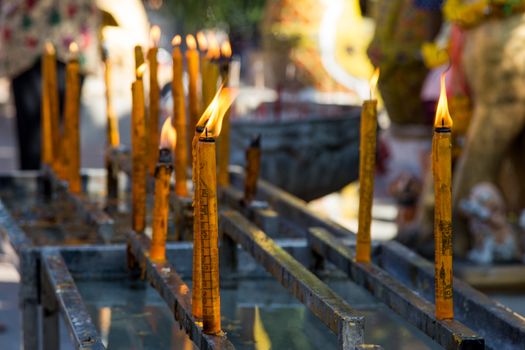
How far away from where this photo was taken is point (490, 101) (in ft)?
14.5

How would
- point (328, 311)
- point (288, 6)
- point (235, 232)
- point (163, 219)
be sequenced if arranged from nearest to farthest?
point (328, 311) < point (163, 219) < point (235, 232) < point (288, 6)

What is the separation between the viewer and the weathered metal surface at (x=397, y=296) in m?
1.52

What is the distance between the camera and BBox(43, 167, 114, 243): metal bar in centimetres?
240

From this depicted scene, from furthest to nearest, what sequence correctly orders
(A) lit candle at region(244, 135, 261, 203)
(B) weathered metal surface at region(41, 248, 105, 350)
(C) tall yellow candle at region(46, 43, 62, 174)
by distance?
1. (C) tall yellow candle at region(46, 43, 62, 174)
2. (A) lit candle at region(244, 135, 261, 203)
3. (B) weathered metal surface at region(41, 248, 105, 350)

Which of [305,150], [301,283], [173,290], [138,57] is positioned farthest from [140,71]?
[305,150]

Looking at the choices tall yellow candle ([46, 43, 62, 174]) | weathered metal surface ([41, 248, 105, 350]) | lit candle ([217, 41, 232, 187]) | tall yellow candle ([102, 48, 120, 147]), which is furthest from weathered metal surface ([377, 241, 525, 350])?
tall yellow candle ([46, 43, 62, 174])

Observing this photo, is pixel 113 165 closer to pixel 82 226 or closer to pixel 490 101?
pixel 82 226

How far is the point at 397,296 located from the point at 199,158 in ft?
1.35

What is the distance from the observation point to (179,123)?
2.56 m

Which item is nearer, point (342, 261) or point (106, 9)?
point (342, 261)

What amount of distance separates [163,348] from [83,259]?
1.44 feet

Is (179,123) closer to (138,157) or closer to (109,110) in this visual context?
(138,157)

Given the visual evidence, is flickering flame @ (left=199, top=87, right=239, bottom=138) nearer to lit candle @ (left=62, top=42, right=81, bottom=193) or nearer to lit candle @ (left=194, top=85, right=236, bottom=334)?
lit candle @ (left=194, top=85, right=236, bottom=334)

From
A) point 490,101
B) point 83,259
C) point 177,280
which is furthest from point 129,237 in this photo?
point 490,101
